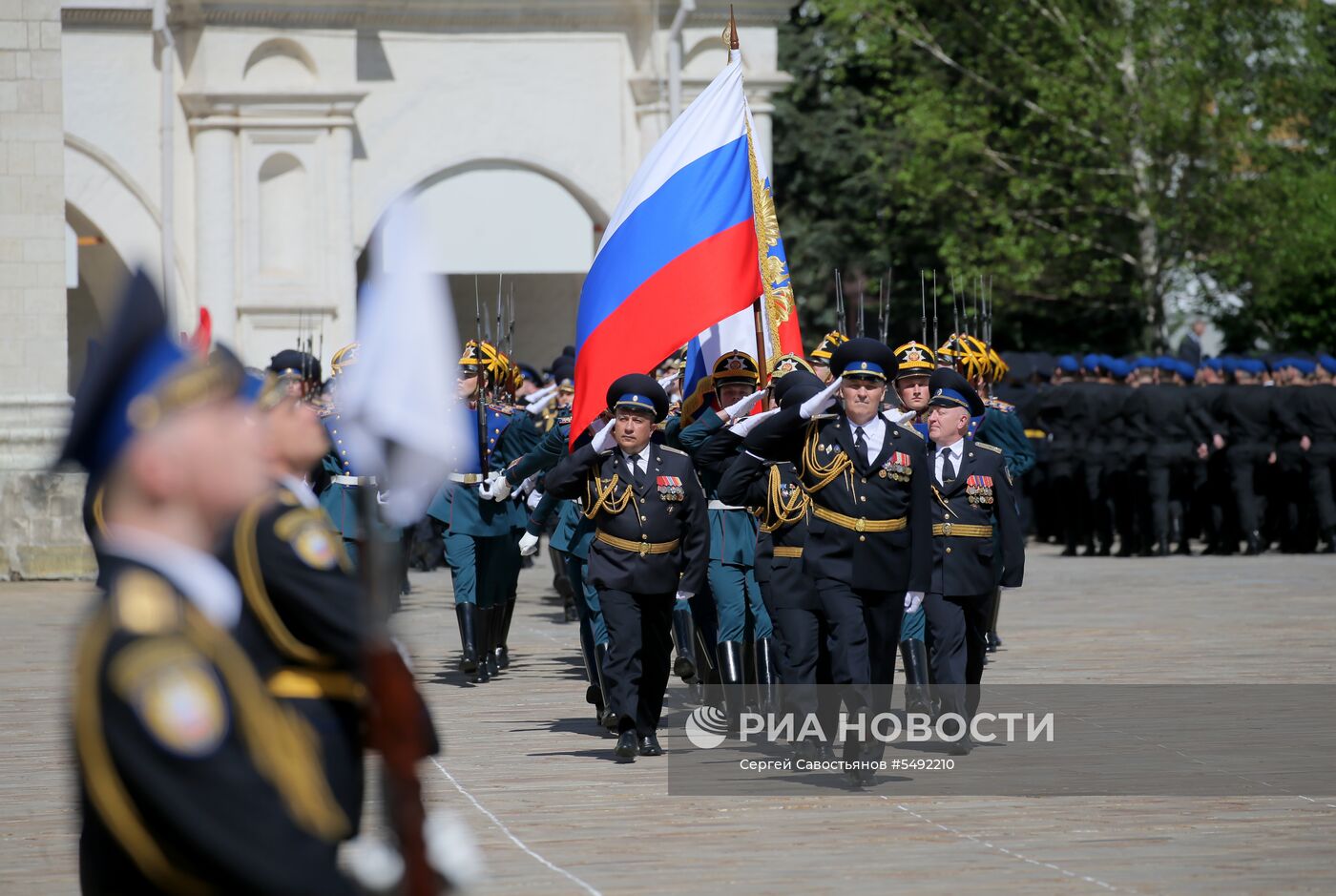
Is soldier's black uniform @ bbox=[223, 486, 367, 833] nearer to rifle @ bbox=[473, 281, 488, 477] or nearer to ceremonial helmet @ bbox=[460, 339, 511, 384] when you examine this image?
rifle @ bbox=[473, 281, 488, 477]

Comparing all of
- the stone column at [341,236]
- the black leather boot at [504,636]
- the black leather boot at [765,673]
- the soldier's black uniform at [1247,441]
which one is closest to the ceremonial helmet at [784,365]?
the black leather boot at [765,673]

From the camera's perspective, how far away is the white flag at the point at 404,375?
3.40 metres

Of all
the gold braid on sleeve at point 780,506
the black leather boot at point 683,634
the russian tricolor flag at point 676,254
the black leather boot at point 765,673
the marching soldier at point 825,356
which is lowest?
the black leather boot at point 765,673

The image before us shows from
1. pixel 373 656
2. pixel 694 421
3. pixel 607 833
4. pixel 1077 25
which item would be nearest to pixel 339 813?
pixel 373 656

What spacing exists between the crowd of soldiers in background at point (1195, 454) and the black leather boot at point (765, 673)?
1206 centimetres

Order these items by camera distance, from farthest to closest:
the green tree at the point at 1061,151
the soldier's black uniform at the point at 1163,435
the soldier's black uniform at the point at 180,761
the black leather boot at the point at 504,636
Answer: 1. the green tree at the point at 1061,151
2. the soldier's black uniform at the point at 1163,435
3. the black leather boot at the point at 504,636
4. the soldier's black uniform at the point at 180,761

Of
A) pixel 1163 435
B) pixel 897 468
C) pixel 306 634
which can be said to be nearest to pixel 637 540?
pixel 897 468

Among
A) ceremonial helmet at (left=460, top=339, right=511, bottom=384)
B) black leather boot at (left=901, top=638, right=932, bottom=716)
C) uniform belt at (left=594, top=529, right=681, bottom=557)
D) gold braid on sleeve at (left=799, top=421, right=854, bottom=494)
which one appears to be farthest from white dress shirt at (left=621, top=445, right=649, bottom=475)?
ceremonial helmet at (left=460, top=339, right=511, bottom=384)

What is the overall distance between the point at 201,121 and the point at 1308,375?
12.5 m

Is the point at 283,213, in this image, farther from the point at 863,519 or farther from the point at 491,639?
the point at 863,519

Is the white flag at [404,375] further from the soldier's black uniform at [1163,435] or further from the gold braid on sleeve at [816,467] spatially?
the soldier's black uniform at [1163,435]

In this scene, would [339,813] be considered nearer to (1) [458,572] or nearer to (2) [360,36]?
(1) [458,572]

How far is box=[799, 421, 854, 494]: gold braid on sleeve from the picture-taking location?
9.23 meters

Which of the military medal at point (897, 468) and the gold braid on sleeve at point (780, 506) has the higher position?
the military medal at point (897, 468)
